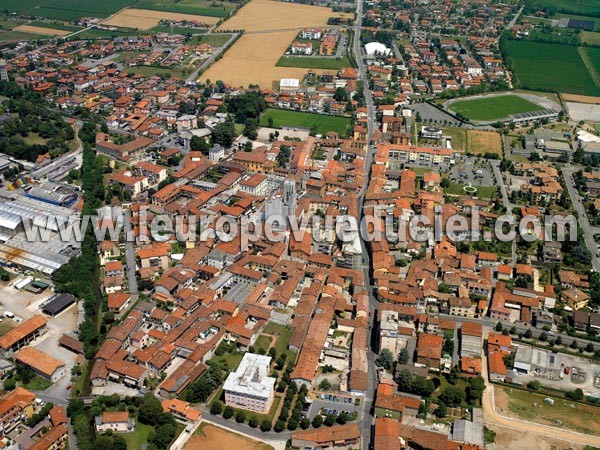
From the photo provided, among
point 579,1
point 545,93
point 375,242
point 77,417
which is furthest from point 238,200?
point 579,1

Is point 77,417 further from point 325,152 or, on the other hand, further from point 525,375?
point 325,152

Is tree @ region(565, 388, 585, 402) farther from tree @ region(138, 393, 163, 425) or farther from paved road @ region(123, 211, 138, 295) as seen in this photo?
paved road @ region(123, 211, 138, 295)

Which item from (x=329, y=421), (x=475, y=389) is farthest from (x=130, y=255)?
(x=475, y=389)

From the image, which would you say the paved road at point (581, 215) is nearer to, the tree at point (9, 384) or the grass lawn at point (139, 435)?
the grass lawn at point (139, 435)

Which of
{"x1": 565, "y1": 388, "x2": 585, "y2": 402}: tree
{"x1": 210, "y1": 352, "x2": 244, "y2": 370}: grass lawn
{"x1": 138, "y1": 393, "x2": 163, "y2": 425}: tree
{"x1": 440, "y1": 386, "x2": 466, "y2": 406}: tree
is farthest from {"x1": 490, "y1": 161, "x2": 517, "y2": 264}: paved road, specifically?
{"x1": 138, "y1": 393, "x2": 163, "y2": 425}: tree

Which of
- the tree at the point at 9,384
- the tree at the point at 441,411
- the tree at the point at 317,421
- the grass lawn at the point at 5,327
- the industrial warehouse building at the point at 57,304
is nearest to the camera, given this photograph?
the tree at the point at 317,421

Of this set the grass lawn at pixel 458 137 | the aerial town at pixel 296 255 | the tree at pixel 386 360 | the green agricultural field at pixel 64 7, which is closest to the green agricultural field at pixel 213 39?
the aerial town at pixel 296 255
